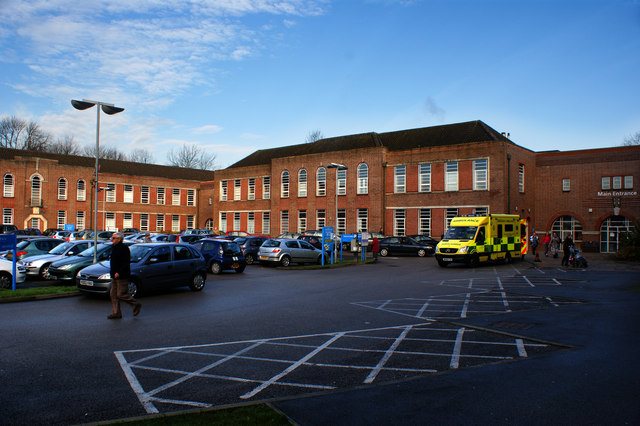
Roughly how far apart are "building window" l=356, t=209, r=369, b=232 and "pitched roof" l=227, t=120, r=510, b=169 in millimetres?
6546

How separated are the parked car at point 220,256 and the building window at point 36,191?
43796mm

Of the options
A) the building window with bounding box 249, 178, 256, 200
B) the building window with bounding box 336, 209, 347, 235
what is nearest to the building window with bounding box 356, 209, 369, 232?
the building window with bounding box 336, 209, 347, 235

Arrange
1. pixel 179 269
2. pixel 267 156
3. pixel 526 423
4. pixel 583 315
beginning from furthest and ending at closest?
pixel 267 156 < pixel 179 269 < pixel 583 315 < pixel 526 423

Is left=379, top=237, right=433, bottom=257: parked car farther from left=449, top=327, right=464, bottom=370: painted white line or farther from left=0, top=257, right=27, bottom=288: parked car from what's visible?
left=449, top=327, right=464, bottom=370: painted white line

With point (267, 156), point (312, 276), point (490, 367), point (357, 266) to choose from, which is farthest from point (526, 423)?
point (267, 156)

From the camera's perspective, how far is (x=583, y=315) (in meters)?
10.9

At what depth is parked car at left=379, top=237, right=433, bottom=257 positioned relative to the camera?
34594 millimetres

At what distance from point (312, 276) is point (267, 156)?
4004 cm

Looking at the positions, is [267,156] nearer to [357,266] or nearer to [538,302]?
[357,266]

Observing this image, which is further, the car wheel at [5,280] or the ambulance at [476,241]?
the ambulance at [476,241]

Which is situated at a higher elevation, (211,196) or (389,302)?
(211,196)

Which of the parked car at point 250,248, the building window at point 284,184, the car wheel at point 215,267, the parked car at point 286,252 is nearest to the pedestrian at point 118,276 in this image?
the car wheel at point 215,267

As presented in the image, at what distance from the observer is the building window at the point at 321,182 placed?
1908 inches

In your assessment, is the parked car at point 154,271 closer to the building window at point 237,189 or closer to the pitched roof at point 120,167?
the building window at point 237,189
